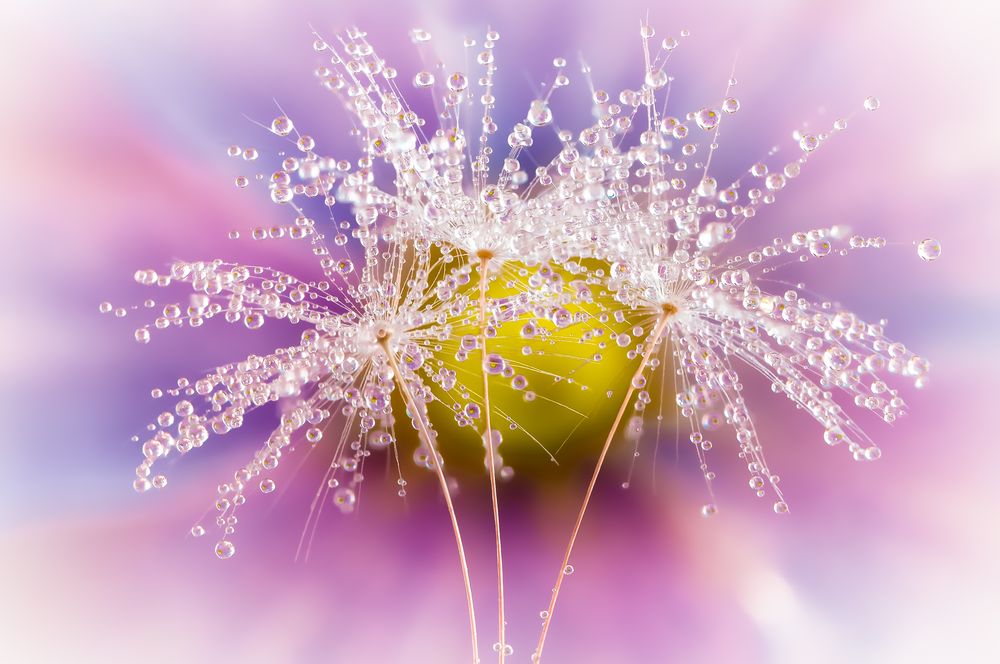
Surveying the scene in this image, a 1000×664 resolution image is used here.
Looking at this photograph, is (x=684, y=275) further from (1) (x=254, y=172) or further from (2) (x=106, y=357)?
(2) (x=106, y=357)

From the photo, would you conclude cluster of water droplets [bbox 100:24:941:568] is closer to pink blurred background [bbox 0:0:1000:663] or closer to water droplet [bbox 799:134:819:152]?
water droplet [bbox 799:134:819:152]

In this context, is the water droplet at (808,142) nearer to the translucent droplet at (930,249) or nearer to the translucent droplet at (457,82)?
the translucent droplet at (930,249)

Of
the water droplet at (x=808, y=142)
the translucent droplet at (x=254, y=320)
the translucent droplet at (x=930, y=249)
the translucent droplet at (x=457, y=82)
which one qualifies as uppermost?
the water droplet at (x=808, y=142)

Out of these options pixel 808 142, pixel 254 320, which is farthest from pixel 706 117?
pixel 254 320

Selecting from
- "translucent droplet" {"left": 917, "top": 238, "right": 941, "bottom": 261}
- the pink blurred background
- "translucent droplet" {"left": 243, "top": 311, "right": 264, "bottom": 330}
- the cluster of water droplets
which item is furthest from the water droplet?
"translucent droplet" {"left": 243, "top": 311, "right": 264, "bottom": 330}

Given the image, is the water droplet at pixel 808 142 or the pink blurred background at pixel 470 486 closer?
the water droplet at pixel 808 142

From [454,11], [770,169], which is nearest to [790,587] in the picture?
[770,169]

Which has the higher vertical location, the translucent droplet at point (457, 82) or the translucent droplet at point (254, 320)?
the translucent droplet at point (457, 82)

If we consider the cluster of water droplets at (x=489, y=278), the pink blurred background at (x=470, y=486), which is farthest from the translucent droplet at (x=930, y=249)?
the pink blurred background at (x=470, y=486)
